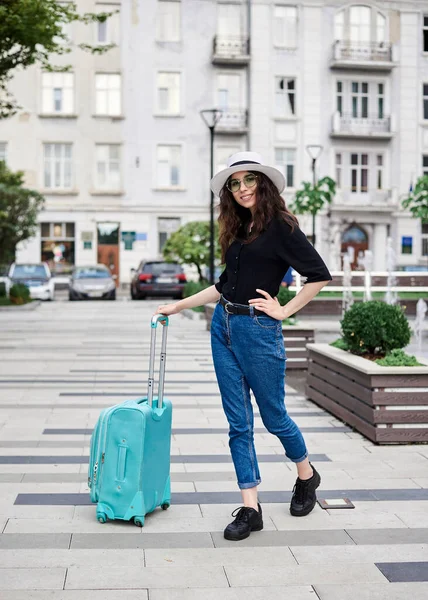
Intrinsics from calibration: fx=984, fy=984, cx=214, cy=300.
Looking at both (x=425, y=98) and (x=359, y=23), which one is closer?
(x=359, y=23)

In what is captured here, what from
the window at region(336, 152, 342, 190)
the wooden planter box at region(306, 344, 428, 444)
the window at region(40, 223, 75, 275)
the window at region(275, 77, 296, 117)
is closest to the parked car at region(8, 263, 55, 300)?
the window at region(40, 223, 75, 275)

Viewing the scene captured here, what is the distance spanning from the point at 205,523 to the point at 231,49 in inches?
1589

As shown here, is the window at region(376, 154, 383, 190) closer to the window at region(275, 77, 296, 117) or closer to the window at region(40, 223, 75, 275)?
the window at region(275, 77, 296, 117)

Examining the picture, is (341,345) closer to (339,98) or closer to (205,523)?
(205,523)

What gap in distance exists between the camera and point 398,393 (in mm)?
6820

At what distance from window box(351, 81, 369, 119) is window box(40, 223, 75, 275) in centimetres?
1379

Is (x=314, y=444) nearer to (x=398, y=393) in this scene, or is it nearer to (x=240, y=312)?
(x=398, y=393)

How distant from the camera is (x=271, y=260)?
4.78 meters

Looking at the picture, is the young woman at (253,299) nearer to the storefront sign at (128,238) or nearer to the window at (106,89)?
the storefront sign at (128,238)

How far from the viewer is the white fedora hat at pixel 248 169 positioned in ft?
15.7

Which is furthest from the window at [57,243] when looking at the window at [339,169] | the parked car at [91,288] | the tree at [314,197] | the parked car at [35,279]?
the window at [339,169]

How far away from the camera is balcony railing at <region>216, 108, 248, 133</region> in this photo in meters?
43.4

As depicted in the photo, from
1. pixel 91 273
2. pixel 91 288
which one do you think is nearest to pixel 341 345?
pixel 91 288

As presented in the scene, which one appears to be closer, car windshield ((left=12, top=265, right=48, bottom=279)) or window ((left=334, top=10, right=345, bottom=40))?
car windshield ((left=12, top=265, right=48, bottom=279))
